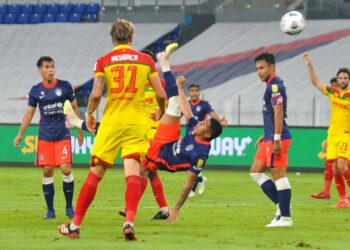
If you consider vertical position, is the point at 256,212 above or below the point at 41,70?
below

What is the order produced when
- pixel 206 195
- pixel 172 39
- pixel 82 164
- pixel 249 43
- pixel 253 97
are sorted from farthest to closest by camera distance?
pixel 172 39, pixel 249 43, pixel 253 97, pixel 82 164, pixel 206 195

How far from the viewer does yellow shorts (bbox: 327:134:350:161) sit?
17.8 meters

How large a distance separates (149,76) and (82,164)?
18.2m

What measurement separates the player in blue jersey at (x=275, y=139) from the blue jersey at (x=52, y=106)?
9.81 ft

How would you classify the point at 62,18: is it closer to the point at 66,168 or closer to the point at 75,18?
the point at 75,18

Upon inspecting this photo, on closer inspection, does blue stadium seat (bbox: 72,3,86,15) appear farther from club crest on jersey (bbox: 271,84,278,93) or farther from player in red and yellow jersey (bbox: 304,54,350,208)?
club crest on jersey (bbox: 271,84,278,93)

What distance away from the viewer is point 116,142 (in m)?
11.6

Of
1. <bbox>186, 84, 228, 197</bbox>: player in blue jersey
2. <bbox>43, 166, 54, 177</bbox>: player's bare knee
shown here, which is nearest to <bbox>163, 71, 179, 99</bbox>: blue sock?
<bbox>43, 166, 54, 177</bbox>: player's bare knee

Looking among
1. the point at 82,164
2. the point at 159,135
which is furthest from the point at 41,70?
the point at 82,164

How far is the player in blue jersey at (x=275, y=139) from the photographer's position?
13547 millimetres

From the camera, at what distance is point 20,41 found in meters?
44.9

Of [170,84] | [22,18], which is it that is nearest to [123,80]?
[170,84]

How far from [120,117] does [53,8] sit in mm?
35450

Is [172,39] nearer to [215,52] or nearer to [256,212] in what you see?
[215,52]
